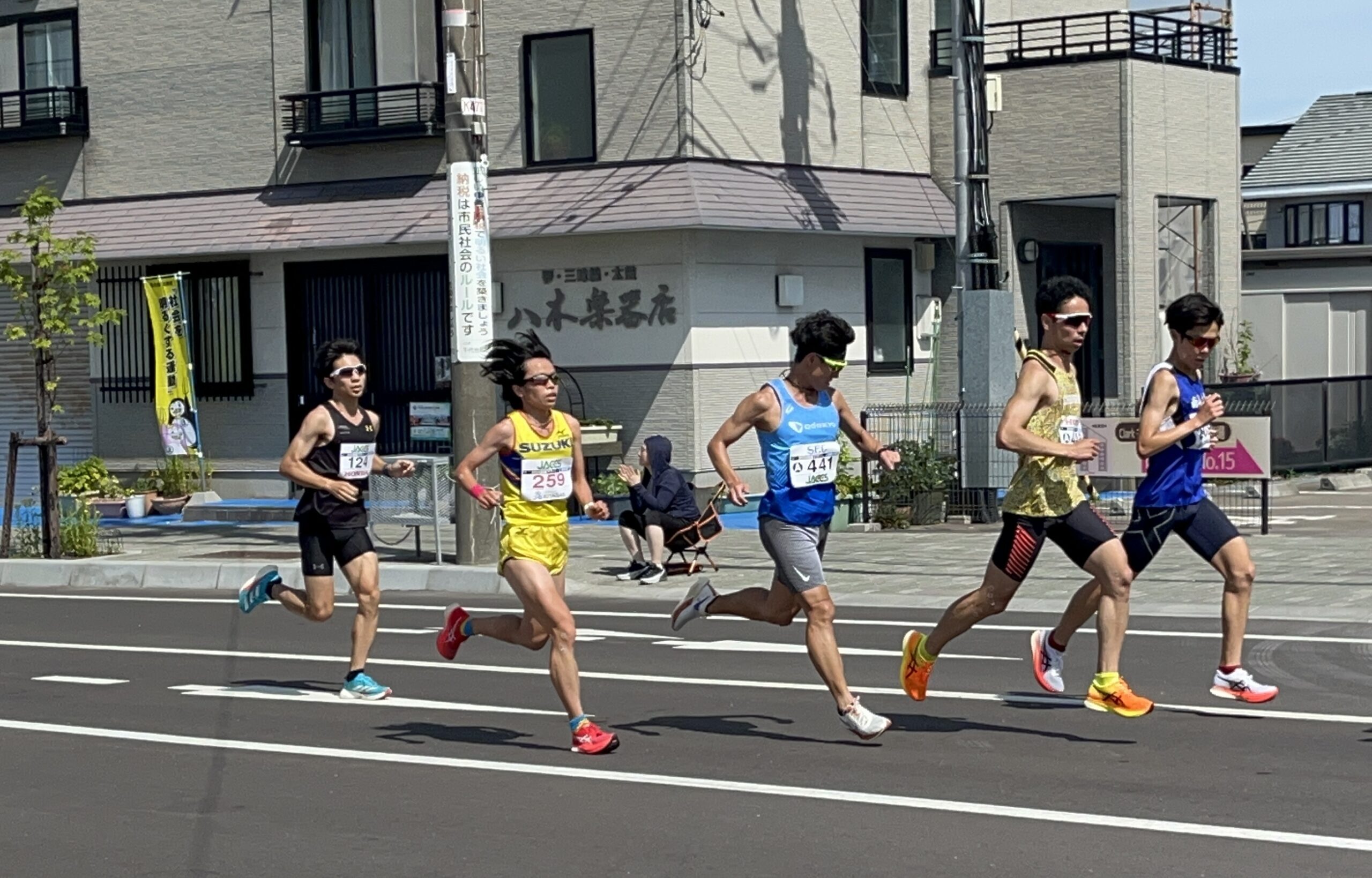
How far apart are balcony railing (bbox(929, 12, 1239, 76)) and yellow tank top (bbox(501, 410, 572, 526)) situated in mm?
16619

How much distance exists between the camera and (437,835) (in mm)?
7551

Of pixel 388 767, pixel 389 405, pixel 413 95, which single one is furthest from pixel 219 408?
pixel 388 767

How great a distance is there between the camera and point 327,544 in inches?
436

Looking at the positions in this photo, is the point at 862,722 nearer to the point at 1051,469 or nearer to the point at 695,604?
the point at 695,604

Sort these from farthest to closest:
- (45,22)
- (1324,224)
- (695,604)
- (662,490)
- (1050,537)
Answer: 1. (1324,224)
2. (45,22)
3. (662,490)
4. (695,604)
5. (1050,537)

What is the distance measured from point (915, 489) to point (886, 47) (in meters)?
6.95

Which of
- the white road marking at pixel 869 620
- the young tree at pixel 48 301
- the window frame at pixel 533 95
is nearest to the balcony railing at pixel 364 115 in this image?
the window frame at pixel 533 95

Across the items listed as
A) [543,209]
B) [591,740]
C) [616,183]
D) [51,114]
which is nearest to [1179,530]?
[591,740]

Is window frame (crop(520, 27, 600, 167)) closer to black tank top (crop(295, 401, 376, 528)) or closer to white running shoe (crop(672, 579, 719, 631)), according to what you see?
black tank top (crop(295, 401, 376, 528))

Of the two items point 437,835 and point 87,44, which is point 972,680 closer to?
point 437,835

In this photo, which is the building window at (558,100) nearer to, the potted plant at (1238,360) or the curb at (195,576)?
the curb at (195,576)

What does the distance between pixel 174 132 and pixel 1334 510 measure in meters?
15.2

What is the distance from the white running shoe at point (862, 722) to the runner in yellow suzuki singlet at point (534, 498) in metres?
1.49

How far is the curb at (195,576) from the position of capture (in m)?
17.4
